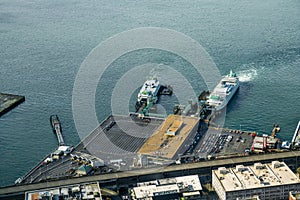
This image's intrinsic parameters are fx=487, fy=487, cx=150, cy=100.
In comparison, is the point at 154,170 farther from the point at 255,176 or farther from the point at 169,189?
the point at 255,176

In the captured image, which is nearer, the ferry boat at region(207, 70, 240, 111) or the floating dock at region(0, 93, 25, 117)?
the ferry boat at region(207, 70, 240, 111)

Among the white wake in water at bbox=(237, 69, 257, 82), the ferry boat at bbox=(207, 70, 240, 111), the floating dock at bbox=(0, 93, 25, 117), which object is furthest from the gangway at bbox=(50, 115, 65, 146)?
the white wake in water at bbox=(237, 69, 257, 82)

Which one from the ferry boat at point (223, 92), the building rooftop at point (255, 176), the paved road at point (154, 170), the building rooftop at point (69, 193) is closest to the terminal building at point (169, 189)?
the paved road at point (154, 170)

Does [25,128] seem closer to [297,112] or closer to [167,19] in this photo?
[297,112]

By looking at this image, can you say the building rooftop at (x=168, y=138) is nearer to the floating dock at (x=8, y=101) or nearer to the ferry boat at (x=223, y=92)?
the ferry boat at (x=223, y=92)

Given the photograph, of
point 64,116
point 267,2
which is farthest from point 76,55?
point 267,2

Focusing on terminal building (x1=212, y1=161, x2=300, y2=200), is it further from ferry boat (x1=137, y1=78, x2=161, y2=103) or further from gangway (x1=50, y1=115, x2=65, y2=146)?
ferry boat (x1=137, y1=78, x2=161, y2=103)
